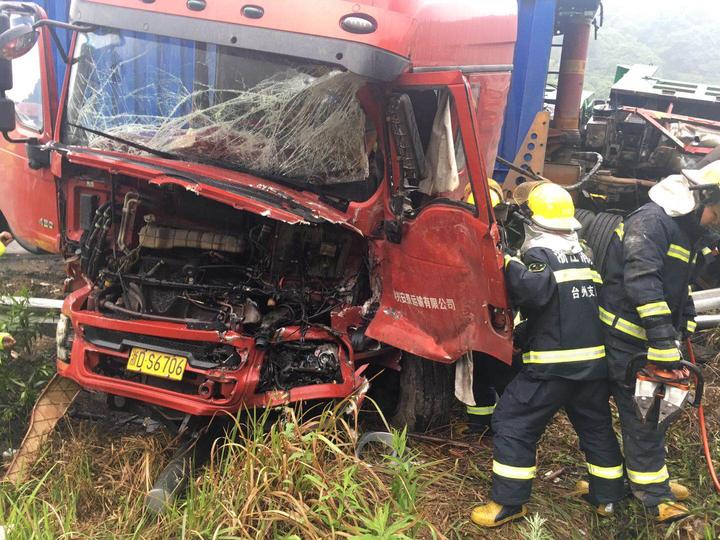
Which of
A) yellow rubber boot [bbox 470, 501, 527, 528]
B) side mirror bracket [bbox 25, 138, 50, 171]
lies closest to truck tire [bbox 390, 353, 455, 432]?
yellow rubber boot [bbox 470, 501, 527, 528]

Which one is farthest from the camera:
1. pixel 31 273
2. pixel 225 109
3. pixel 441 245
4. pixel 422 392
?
pixel 31 273

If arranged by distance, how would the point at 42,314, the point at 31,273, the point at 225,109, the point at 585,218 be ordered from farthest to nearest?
the point at 31,273
the point at 585,218
the point at 42,314
the point at 225,109

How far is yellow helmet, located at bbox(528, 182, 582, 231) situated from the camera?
287 centimetres

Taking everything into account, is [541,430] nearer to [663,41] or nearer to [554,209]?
[554,209]

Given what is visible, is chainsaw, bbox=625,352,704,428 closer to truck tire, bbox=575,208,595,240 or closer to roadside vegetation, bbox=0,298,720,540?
roadside vegetation, bbox=0,298,720,540

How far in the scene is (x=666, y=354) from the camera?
8.54 feet

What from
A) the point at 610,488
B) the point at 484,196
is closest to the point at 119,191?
the point at 484,196

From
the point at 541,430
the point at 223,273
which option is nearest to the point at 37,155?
the point at 223,273

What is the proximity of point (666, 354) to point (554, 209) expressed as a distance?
81 centimetres

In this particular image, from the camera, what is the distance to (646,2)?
26.4 m

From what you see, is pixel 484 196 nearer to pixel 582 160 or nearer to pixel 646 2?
pixel 582 160

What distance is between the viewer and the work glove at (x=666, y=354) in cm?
260

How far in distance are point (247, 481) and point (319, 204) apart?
4.42 ft

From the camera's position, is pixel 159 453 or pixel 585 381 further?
pixel 159 453
